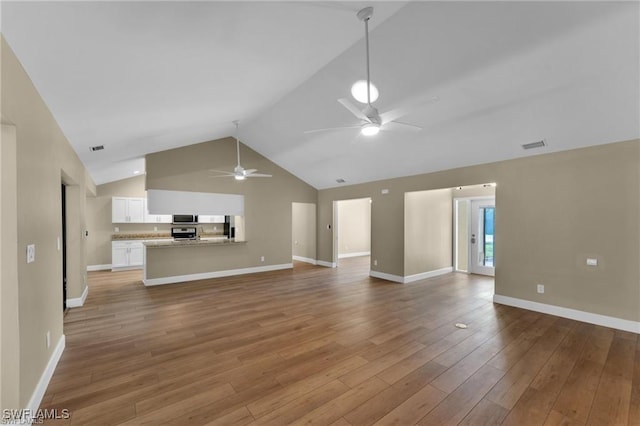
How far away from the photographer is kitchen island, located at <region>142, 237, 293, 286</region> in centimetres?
593

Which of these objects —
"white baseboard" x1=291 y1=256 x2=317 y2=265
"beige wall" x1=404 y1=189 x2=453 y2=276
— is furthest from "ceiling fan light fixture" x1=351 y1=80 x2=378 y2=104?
"white baseboard" x1=291 y1=256 x2=317 y2=265

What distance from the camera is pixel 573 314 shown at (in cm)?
392

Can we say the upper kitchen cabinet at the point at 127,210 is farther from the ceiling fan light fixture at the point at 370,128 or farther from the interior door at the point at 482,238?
the interior door at the point at 482,238

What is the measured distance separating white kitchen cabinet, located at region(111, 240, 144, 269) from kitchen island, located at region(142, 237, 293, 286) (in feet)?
5.53

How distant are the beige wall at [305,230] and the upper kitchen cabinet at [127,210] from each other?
14.4 ft

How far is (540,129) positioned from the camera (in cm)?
370

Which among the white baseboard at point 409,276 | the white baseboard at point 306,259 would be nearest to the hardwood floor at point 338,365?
the white baseboard at point 409,276

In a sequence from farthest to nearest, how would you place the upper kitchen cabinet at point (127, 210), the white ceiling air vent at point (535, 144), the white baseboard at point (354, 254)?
the white baseboard at point (354, 254)
the upper kitchen cabinet at point (127, 210)
the white ceiling air vent at point (535, 144)

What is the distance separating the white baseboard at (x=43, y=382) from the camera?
196cm

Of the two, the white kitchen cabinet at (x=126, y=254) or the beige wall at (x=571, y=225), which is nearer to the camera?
the beige wall at (x=571, y=225)

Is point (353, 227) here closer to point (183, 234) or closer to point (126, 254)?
point (183, 234)

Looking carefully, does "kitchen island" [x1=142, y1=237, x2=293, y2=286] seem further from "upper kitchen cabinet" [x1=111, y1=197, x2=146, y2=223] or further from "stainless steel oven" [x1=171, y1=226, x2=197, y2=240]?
"upper kitchen cabinet" [x1=111, y1=197, x2=146, y2=223]

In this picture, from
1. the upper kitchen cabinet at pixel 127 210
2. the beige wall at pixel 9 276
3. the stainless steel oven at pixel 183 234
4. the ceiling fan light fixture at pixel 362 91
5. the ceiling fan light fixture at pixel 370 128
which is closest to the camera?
the beige wall at pixel 9 276

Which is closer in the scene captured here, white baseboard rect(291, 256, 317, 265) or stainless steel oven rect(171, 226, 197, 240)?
stainless steel oven rect(171, 226, 197, 240)
